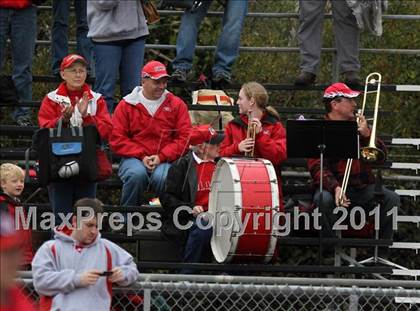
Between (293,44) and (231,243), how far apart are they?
240 inches

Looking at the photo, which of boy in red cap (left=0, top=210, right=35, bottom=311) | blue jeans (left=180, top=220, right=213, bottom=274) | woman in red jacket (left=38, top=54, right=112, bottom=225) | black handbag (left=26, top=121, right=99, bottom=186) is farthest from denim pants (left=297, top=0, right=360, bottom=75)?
boy in red cap (left=0, top=210, right=35, bottom=311)

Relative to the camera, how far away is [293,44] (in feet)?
51.4

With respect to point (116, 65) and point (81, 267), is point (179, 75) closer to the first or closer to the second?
point (116, 65)

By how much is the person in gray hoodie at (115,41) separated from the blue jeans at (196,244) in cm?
194

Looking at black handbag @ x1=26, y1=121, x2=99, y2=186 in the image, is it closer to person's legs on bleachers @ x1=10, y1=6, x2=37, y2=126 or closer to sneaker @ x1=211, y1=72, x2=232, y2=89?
Result: person's legs on bleachers @ x1=10, y1=6, x2=37, y2=126

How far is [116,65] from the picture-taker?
11.7 m

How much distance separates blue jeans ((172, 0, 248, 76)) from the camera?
12117 mm

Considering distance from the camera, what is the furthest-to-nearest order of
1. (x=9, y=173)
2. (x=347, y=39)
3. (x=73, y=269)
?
(x=347, y=39) → (x=9, y=173) → (x=73, y=269)

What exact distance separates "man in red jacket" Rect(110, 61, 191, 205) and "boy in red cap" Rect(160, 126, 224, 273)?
180 millimetres

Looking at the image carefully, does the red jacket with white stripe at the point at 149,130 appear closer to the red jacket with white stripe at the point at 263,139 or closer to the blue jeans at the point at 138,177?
the blue jeans at the point at 138,177

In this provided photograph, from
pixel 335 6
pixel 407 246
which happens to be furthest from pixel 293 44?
pixel 407 246

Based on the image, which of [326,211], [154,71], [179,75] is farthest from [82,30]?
[326,211]

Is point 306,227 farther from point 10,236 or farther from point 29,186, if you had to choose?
point 10,236

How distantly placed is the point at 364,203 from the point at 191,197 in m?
1.48
